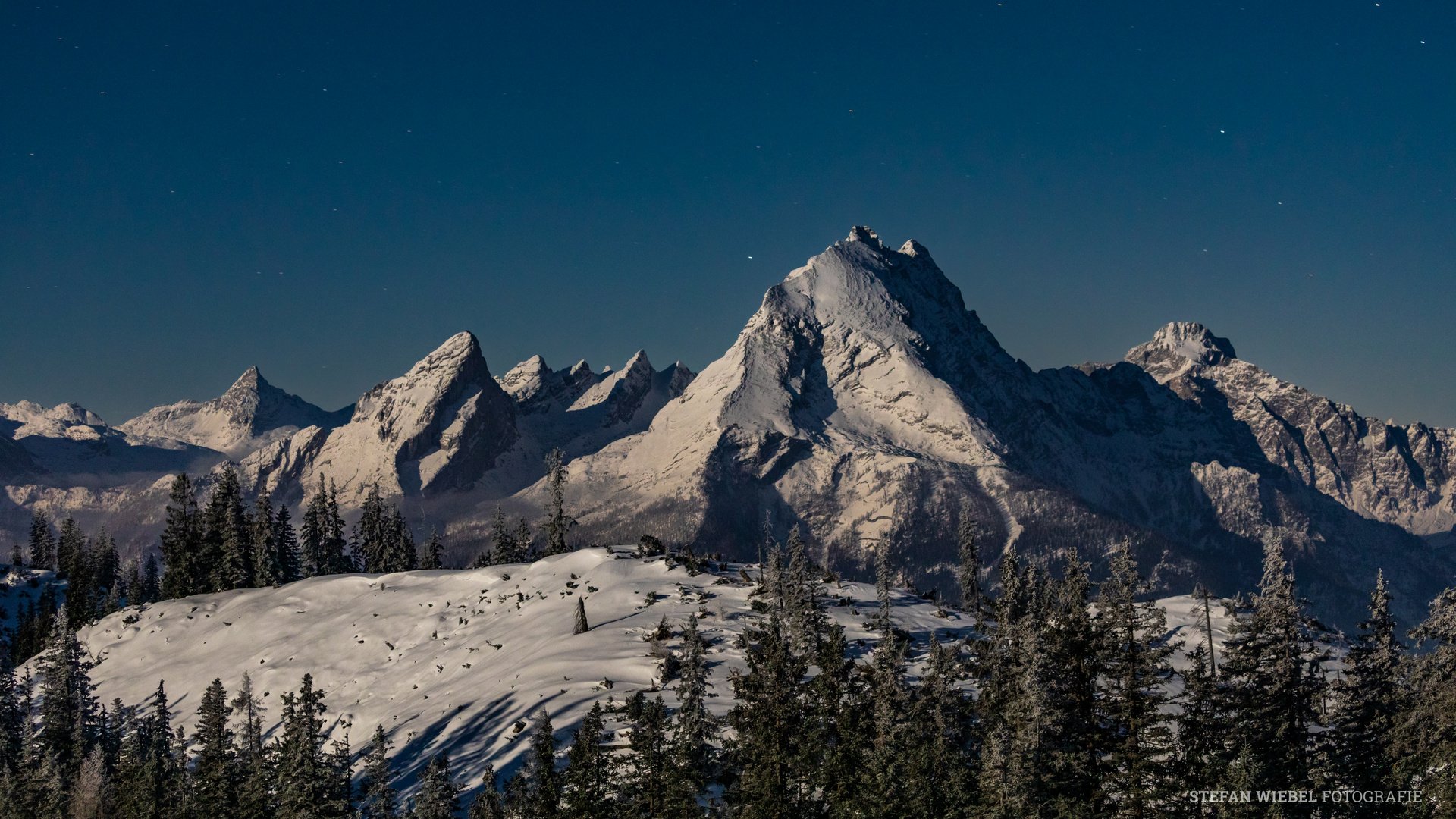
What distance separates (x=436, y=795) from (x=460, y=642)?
41.7 metres

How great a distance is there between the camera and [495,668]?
85750 mm

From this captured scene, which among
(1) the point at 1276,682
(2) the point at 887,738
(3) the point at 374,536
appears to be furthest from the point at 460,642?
(1) the point at 1276,682

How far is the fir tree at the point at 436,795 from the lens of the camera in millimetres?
55969

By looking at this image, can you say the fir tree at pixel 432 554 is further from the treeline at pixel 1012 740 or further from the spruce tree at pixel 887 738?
the spruce tree at pixel 887 738

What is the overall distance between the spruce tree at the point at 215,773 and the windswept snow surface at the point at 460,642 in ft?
36.8

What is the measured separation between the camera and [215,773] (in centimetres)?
6397

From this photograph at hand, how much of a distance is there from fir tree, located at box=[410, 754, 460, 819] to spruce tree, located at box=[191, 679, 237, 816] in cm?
1263

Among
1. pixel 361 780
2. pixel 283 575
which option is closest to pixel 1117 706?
pixel 361 780

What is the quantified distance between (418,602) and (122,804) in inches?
1436

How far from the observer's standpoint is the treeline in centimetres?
4631

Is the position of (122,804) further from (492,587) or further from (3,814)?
(492,587)

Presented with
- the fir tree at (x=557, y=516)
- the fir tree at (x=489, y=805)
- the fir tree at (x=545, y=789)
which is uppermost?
the fir tree at (x=557, y=516)

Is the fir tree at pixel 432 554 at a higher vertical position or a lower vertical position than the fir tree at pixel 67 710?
higher

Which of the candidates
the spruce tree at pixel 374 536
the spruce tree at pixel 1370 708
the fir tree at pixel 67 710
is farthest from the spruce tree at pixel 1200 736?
the spruce tree at pixel 374 536
